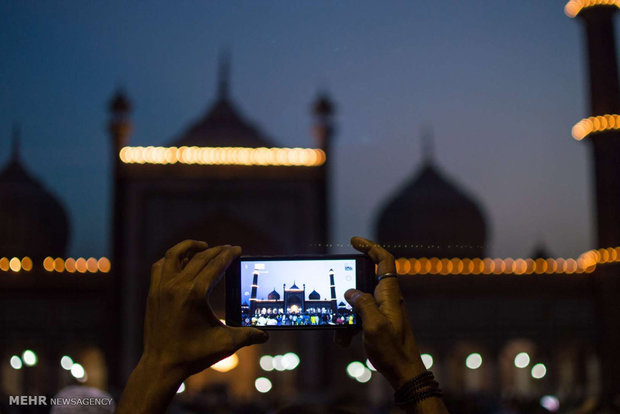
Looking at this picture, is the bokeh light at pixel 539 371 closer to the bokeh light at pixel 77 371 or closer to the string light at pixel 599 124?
the string light at pixel 599 124

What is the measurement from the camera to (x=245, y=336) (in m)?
0.98

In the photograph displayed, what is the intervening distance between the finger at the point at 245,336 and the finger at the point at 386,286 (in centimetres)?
15

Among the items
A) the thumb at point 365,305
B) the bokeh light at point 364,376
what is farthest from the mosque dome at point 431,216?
the thumb at point 365,305

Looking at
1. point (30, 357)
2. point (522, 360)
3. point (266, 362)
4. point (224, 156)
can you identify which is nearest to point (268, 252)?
point (224, 156)

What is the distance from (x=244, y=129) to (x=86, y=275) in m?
3.23

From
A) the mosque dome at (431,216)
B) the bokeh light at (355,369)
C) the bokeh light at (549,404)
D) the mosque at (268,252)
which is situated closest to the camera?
the bokeh light at (549,404)

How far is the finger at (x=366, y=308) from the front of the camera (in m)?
0.93

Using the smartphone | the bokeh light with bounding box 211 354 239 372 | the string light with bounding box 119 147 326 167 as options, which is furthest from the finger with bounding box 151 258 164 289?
the bokeh light with bounding box 211 354 239 372

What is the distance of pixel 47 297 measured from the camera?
1206 centimetres

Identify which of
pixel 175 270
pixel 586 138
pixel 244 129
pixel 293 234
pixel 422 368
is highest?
pixel 244 129

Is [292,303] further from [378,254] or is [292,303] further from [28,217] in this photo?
[28,217]

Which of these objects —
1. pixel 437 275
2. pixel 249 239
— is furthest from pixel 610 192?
pixel 249 239

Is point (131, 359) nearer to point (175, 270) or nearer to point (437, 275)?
point (437, 275)

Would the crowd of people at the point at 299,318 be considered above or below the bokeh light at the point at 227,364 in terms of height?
below
